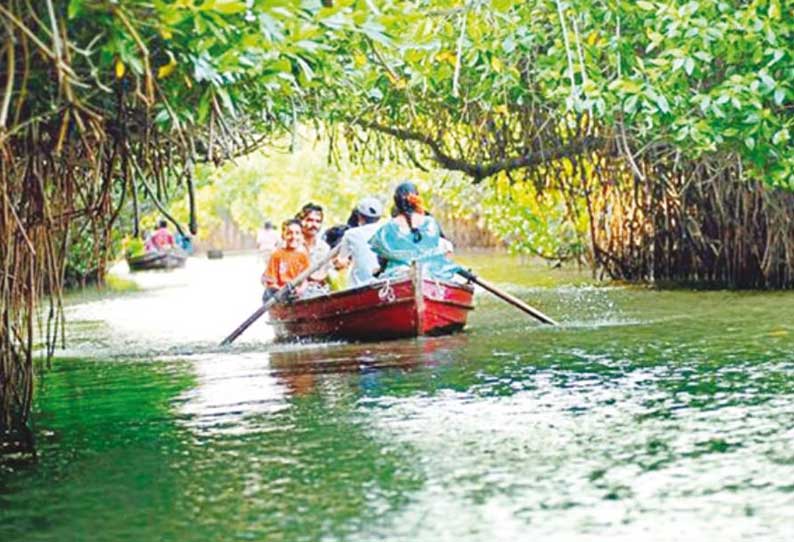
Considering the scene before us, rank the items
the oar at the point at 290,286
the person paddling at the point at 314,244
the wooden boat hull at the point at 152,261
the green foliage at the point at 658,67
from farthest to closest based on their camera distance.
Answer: the wooden boat hull at the point at 152,261 < the person paddling at the point at 314,244 < the oar at the point at 290,286 < the green foliage at the point at 658,67

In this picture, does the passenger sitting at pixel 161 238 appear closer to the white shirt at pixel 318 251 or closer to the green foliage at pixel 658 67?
the green foliage at pixel 658 67

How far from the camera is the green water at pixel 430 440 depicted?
20.7 ft

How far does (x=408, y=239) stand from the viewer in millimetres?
13523

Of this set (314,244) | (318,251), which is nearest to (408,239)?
(318,251)

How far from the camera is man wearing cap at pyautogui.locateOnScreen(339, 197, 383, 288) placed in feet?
46.9

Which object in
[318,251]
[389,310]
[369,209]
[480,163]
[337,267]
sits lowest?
[389,310]

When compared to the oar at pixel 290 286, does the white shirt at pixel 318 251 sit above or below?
above

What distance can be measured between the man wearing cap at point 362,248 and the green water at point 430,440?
0.86 m

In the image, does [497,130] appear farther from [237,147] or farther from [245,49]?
[245,49]

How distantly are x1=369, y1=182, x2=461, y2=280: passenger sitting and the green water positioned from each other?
676 mm

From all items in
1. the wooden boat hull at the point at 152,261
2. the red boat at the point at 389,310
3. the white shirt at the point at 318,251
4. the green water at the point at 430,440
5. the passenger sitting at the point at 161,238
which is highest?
the passenger sitting at the point at 161,238

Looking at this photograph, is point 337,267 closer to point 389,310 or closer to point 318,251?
point 318,251

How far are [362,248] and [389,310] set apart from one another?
0.98 m

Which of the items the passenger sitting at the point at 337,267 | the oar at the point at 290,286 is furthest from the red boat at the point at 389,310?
the passenger sitting at the point at 337,267
